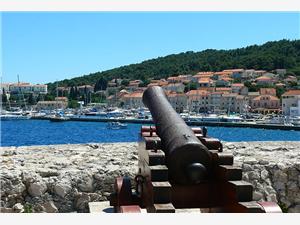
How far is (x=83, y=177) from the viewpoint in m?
6.10

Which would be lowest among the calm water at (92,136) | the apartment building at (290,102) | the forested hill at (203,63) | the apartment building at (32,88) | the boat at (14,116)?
the calm water at (92,136)

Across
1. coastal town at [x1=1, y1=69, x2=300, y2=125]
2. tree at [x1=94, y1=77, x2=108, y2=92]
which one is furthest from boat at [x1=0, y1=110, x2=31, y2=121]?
tree at [x1=94, y1=77, x2=108, y2=92]

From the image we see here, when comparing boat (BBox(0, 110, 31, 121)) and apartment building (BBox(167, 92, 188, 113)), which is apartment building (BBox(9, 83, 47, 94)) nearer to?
boat (BBox(0, 110, 31, 121))

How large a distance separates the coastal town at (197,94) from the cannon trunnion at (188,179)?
7223 cm

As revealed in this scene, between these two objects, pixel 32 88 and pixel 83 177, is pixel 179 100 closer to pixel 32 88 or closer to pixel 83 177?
pixel 32 88

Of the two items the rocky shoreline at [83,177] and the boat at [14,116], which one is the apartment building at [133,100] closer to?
the boat at [14,116]

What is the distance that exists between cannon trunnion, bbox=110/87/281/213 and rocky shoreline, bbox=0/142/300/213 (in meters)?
1.07

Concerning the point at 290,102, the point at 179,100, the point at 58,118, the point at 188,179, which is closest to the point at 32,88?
the point at 179,100

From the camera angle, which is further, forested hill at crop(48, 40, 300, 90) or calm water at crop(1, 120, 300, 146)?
forested hill at crop(48, 40, 300, 90)

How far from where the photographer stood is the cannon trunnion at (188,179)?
3.80 m

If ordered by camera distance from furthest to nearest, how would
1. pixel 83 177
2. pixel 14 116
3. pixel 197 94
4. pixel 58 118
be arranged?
1. pixel 197 94
2. pixel 14 116
3. pixel 58 118
4. pixel 83 177

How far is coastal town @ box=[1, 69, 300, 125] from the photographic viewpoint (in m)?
87.1

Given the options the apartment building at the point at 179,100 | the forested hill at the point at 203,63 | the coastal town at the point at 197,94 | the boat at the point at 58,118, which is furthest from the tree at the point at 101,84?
the boat at the point at 58,118

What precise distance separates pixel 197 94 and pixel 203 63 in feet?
88.6
